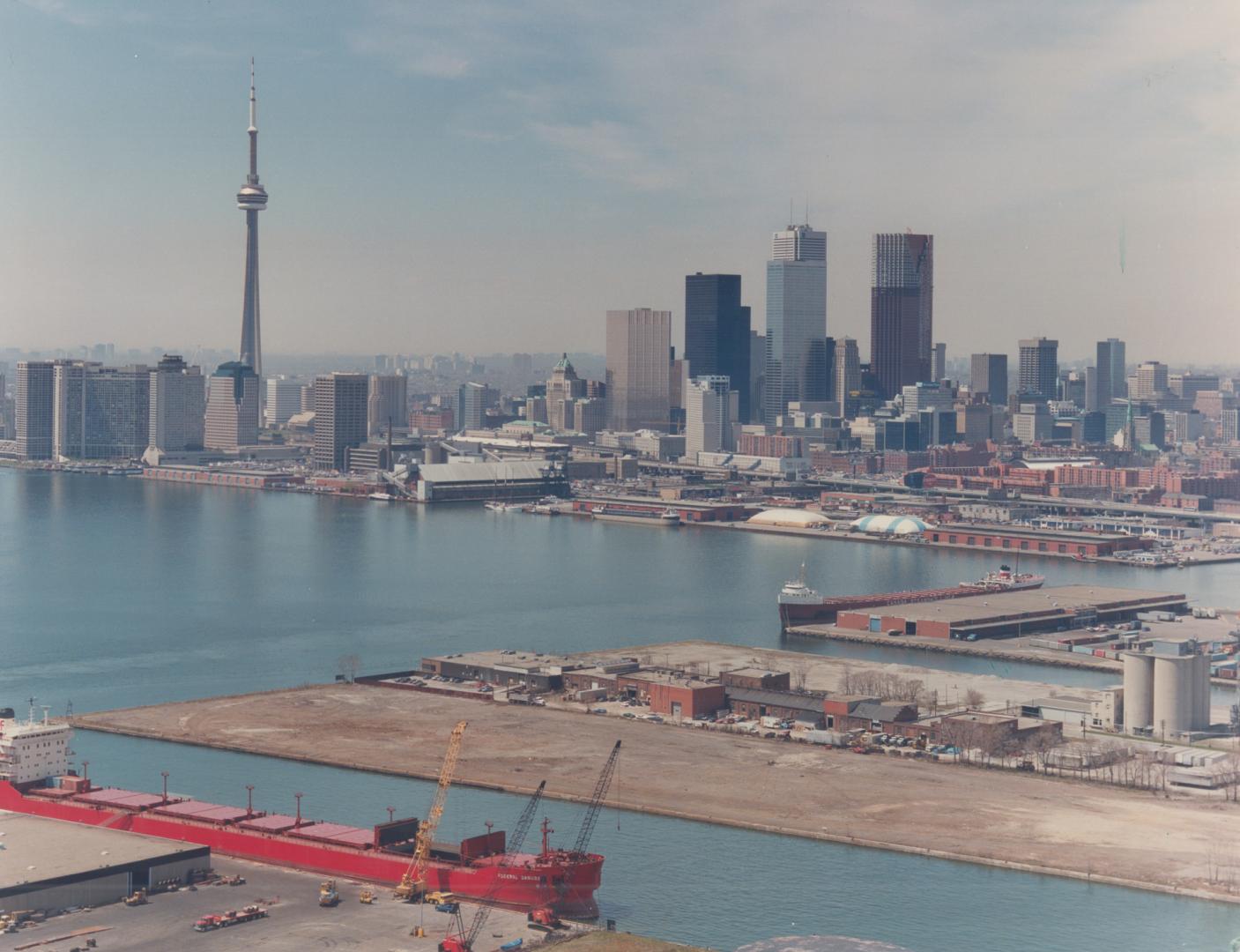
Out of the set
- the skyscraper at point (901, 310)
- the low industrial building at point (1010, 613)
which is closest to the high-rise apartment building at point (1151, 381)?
the skyscraper at point (901, 310)

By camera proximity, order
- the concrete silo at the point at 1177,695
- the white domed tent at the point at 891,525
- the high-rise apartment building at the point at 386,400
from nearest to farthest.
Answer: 1. the concrete silo at the point at 1177,695
2. the white domed tent at the point at 891,525
3. the high-rise apartment building at the point at 386,400

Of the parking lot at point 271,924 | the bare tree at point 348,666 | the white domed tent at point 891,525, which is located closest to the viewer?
the parking lot at point 271,924

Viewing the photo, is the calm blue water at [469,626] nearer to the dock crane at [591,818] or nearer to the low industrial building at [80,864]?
the dock crane at [591,818]

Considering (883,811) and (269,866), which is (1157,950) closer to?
(883,811)

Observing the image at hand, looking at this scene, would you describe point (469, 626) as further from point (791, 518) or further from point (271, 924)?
point (791, 518)

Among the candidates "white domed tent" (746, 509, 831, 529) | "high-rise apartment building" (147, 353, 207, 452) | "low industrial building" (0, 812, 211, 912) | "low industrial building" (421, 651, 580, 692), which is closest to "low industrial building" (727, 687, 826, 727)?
"low industrial building" (421, 651, 580, 692)

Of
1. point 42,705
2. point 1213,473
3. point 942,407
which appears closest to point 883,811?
point 42,705

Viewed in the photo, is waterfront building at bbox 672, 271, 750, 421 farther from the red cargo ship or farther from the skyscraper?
the red cargo ship
